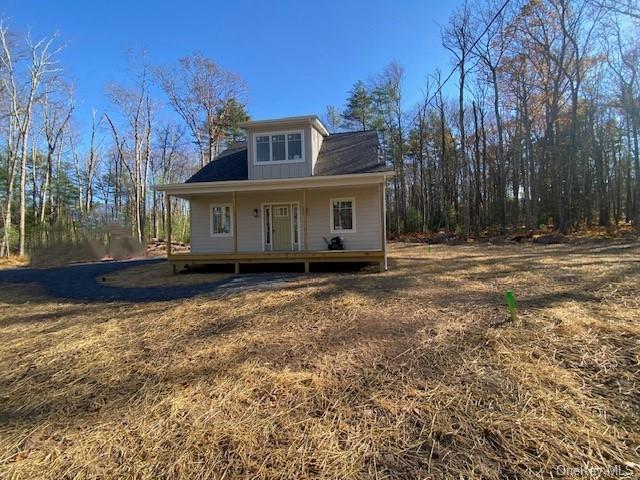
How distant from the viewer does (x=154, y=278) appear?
968cm

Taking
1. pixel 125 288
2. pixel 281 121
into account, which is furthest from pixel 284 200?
pixel 125 288

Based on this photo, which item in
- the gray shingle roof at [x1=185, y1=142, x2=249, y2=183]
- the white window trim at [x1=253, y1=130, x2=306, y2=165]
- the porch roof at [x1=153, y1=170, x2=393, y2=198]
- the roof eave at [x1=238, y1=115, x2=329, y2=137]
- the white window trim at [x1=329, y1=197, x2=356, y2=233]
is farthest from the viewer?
the gray shingle roof at [x1=185, y1=142, x2=249, y2=183]

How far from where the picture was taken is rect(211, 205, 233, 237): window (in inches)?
493

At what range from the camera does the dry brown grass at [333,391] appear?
211cm

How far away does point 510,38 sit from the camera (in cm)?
2045

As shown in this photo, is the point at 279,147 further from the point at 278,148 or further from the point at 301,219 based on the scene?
the point at 301,219

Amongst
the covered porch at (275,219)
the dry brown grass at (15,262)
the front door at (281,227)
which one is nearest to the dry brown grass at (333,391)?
the covered porch at (275,219)

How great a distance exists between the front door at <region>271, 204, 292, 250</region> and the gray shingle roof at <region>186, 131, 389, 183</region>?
1.73 m

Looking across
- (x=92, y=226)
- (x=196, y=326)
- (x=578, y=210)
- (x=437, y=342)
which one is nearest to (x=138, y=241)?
(x=92, y=226)

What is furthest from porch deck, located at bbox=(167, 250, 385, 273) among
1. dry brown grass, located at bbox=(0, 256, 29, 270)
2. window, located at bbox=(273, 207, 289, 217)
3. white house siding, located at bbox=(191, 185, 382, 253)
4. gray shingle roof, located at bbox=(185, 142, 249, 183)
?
dry brown grass, located at bbox=(0, 256, 29, 270)

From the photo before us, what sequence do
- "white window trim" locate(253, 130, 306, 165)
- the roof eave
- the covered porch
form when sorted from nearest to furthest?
the covered porch
the roof eave
"white window trim" locate(253, 130, 306, 165)

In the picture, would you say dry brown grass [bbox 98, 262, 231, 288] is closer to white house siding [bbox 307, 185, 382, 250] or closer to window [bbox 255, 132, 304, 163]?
white house siding [bbox 307, 185, 382, 250]

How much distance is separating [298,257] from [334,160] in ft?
15.8

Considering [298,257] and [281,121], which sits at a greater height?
[281,121]
